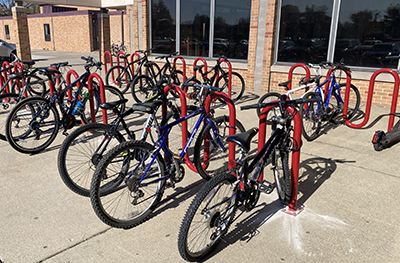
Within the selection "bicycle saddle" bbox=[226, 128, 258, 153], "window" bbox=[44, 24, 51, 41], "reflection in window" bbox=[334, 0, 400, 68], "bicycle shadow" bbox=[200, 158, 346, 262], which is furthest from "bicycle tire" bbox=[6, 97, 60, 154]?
"window" bbox=[44, 24, 51, 41]

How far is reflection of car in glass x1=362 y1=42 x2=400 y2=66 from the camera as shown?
25.1 ft

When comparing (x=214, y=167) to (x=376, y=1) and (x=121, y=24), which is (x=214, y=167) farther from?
(x=121, y=24)

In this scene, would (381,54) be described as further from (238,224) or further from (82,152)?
(82,152)

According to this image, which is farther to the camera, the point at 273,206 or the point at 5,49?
A: the point at 5,49

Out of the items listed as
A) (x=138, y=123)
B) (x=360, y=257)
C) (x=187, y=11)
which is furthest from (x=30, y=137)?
(x=187, y=11)

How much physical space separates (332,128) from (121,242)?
463 cm

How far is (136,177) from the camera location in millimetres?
3059

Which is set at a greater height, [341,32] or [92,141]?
[341,32]

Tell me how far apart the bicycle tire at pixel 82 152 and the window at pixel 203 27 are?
6.88 metres

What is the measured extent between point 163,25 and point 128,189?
9361 mm

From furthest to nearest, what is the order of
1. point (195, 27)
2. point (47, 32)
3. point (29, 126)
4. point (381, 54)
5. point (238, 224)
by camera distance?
point (47, 32) → point (195, 27) → point (381, 54) → point (29, 126) → point (238, 224)

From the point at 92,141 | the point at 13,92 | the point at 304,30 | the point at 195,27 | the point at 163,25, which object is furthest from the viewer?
the point at 163,25

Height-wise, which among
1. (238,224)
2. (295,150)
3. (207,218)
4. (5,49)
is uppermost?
(5,49)

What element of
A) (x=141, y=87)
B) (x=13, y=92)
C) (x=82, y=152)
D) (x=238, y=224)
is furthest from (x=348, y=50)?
(x=13, y=92)
